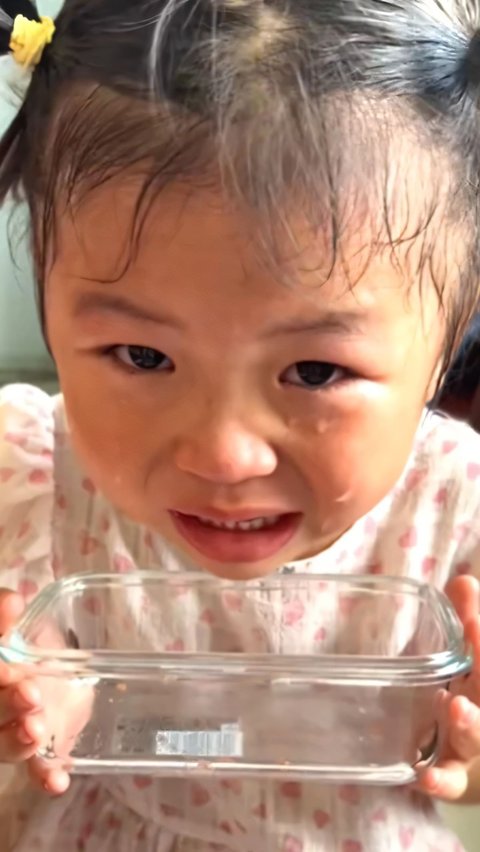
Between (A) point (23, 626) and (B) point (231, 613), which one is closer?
(A) point (23, 626)

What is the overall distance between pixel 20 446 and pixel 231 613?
172mm

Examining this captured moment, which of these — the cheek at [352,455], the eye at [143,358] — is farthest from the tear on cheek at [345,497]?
the eye at [143,358]

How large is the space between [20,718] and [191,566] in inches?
6.8

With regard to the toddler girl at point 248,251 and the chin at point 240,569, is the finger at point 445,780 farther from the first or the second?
the chin at point 240,569

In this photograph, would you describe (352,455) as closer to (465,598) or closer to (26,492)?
(465,598)

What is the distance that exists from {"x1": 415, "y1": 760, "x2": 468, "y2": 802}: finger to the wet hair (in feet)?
0.79

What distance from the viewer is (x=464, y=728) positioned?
52 centimetres

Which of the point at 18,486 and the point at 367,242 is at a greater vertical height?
the point at 367,242

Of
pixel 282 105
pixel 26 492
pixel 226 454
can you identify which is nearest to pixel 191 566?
pixel 26 492

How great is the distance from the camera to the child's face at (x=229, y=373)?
43cm

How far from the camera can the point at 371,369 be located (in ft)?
1.57

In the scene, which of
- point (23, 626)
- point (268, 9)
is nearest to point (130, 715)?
point (23, 626)

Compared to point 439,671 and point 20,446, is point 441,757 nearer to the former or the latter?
point 439,671

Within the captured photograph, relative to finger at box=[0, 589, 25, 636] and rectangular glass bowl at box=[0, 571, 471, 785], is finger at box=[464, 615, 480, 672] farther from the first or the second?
finger at box=[0, 589, 25, 636]
